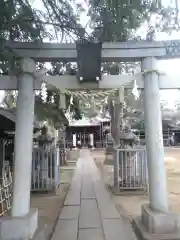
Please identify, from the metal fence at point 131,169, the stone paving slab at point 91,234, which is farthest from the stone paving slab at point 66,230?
the metal fence at point 131,169

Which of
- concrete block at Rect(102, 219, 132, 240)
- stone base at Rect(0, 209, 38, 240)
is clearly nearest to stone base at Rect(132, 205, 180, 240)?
concrete block at Rect(102, 219, 132, 240)

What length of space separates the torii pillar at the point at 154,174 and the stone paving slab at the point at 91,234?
715 millimetres

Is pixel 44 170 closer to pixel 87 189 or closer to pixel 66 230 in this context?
pixel 87 189

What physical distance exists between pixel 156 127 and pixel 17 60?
9.50 ft

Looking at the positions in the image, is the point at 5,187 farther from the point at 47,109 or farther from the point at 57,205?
the point at 47,109

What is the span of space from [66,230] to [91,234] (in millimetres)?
566

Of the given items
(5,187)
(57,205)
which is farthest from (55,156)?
(5,187)

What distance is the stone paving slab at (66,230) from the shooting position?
6.74m

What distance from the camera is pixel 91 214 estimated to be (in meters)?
8.62

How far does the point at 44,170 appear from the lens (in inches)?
483

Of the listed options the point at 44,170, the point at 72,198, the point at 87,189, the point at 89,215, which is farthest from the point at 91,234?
the point at 87,189

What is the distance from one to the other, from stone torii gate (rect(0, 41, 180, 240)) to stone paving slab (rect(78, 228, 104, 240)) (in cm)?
74

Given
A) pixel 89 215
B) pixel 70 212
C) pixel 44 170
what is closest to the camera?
pixel 89 215

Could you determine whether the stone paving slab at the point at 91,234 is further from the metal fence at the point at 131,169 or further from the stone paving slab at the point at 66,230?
the metal fence at the point at 131,169
